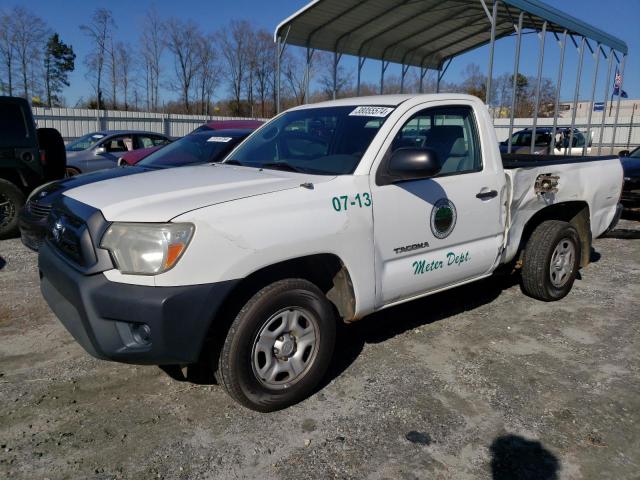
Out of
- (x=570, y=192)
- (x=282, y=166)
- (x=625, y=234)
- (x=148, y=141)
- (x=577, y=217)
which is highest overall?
(x=148, y=141)

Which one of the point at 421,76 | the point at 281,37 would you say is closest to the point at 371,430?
the point at 281,37

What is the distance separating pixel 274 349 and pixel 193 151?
4.95 meters

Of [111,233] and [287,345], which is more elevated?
[111,233]

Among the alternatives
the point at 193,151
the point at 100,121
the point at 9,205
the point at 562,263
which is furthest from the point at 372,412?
the point at 100,121

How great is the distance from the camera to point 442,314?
4.67 m

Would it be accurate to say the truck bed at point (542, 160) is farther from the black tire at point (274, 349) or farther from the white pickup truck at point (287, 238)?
→ the black tire at point (274, 349)

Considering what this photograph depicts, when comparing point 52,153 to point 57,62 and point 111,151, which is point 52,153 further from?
point 57,62

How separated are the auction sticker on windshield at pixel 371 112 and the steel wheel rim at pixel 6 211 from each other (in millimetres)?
5734

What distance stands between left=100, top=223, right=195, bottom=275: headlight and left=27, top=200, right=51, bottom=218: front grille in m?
3.37

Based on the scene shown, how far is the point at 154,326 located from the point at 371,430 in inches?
52.5

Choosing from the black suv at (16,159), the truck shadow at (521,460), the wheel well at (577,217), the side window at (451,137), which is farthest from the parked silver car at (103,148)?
the truck shadow at (521,460)

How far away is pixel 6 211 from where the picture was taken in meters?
7.17

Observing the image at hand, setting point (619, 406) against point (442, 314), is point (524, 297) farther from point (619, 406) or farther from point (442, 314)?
point (619, 406)

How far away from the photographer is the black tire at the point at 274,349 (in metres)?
2.75
